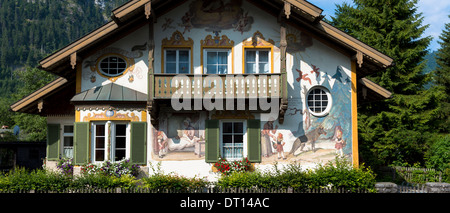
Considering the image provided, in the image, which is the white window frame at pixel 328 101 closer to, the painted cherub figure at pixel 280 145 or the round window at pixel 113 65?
the painted cherub figure at pixel 280 145

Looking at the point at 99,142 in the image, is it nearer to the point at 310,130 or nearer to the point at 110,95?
the point at 110,95

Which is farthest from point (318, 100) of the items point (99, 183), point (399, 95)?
point (399, 95)

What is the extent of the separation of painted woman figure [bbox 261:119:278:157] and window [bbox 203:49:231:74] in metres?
2.74

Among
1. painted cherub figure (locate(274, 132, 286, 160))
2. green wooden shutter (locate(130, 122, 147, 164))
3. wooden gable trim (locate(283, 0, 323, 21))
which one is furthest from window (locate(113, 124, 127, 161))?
wooden gable trim (locate(283, 0, 323, 21))

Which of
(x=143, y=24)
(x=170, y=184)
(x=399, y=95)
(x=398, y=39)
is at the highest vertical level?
(x=398, y=39)

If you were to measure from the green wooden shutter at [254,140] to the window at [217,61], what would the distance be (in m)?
2.42

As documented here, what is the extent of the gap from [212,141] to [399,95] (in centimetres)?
1744

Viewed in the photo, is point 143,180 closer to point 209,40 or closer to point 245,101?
point 245,101

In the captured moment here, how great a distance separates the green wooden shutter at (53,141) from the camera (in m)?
19.8

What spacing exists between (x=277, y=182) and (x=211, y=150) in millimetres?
3505

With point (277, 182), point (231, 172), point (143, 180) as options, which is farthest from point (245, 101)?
point (143, 180)

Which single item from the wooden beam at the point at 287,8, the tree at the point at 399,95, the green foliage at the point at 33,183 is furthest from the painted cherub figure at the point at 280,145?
the tree at the point at 399,95

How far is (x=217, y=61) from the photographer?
18047 mm

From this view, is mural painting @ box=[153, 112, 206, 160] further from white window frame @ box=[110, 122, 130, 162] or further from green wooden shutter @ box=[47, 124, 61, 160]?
green wooden shutter @ box=[47, 124, 61, 160]
